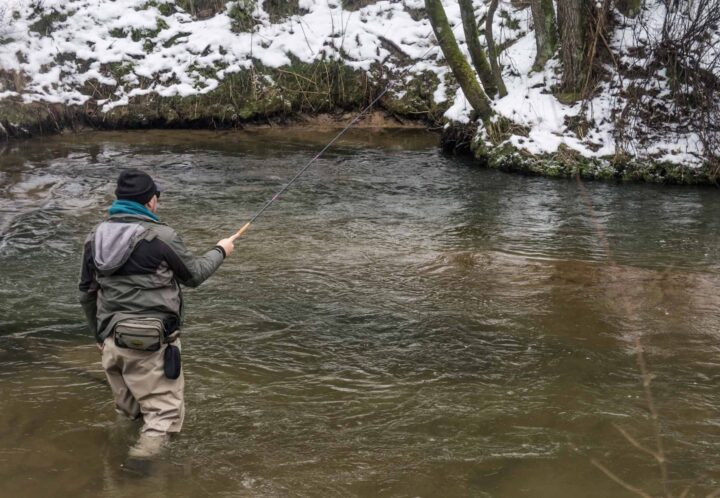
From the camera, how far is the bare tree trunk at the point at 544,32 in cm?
1340

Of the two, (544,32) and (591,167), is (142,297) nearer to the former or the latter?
(591,167)

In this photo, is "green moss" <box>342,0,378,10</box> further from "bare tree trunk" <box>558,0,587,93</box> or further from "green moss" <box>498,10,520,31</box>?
"bare tree trunk" <box>558,0,587,93</box>

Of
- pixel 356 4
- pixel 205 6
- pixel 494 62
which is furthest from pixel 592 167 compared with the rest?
pixel 205 6

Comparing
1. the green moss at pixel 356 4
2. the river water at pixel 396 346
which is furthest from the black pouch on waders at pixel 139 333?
the green moss at pixel 356 4

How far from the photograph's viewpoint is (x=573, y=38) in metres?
12.4

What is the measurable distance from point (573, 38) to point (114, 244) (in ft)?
34.3

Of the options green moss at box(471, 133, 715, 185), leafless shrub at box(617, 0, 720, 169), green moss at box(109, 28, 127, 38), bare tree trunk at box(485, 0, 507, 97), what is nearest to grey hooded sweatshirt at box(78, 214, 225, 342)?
green moss at box(471, 133, 715, 185)

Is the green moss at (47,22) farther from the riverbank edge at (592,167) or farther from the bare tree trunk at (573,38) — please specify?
the bare tree trunk at (573,38)

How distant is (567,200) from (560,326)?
185 inches

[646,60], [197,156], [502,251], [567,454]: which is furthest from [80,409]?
[646,60]

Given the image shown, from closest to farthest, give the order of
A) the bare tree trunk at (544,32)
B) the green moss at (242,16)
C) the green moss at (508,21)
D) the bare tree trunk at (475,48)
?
1. the bare tree trunk at (475,48)
2. the bare tree trunk at (544,32)
3. the green moss at (508,21)
4. the green moss at (242,16)

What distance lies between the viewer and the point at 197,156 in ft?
43.6

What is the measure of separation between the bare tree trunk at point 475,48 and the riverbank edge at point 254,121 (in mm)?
809

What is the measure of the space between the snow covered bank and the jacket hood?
10.1 meters
